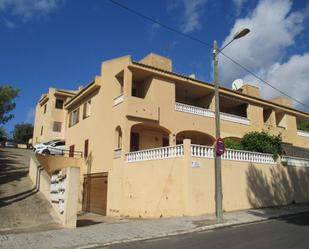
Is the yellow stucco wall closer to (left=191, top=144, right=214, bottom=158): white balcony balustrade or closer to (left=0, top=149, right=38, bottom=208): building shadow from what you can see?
(left=191, top=144, right=214, bottom=158): white balcony balustrade

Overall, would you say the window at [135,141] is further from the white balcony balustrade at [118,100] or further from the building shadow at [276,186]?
the building shadow at [276,186]

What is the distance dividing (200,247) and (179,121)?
42.9ft

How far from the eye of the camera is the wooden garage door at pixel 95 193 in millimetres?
20391

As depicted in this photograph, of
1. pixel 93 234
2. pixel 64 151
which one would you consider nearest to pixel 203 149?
pixel 93 234

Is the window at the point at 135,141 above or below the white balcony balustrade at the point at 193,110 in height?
below

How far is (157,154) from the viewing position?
16.4 m

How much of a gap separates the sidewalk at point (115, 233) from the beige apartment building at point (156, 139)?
188cm

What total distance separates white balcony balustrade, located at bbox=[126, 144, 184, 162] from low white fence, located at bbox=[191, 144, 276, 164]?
0.71 metres

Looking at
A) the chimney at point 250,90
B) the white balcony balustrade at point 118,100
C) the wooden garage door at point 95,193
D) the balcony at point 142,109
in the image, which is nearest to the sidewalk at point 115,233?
the balcony at point 142,109

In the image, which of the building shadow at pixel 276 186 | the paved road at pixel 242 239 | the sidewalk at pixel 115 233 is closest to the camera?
the paved road at pixel 242 239

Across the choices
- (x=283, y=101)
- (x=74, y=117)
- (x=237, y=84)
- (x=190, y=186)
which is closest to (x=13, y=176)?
(x=74, y=117)

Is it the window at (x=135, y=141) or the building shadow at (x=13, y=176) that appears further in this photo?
the window at (x=135, y=141)

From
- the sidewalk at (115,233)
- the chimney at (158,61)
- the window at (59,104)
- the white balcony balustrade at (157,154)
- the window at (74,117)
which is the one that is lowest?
the sidewalk at (115,233)

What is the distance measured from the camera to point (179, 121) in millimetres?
20922
